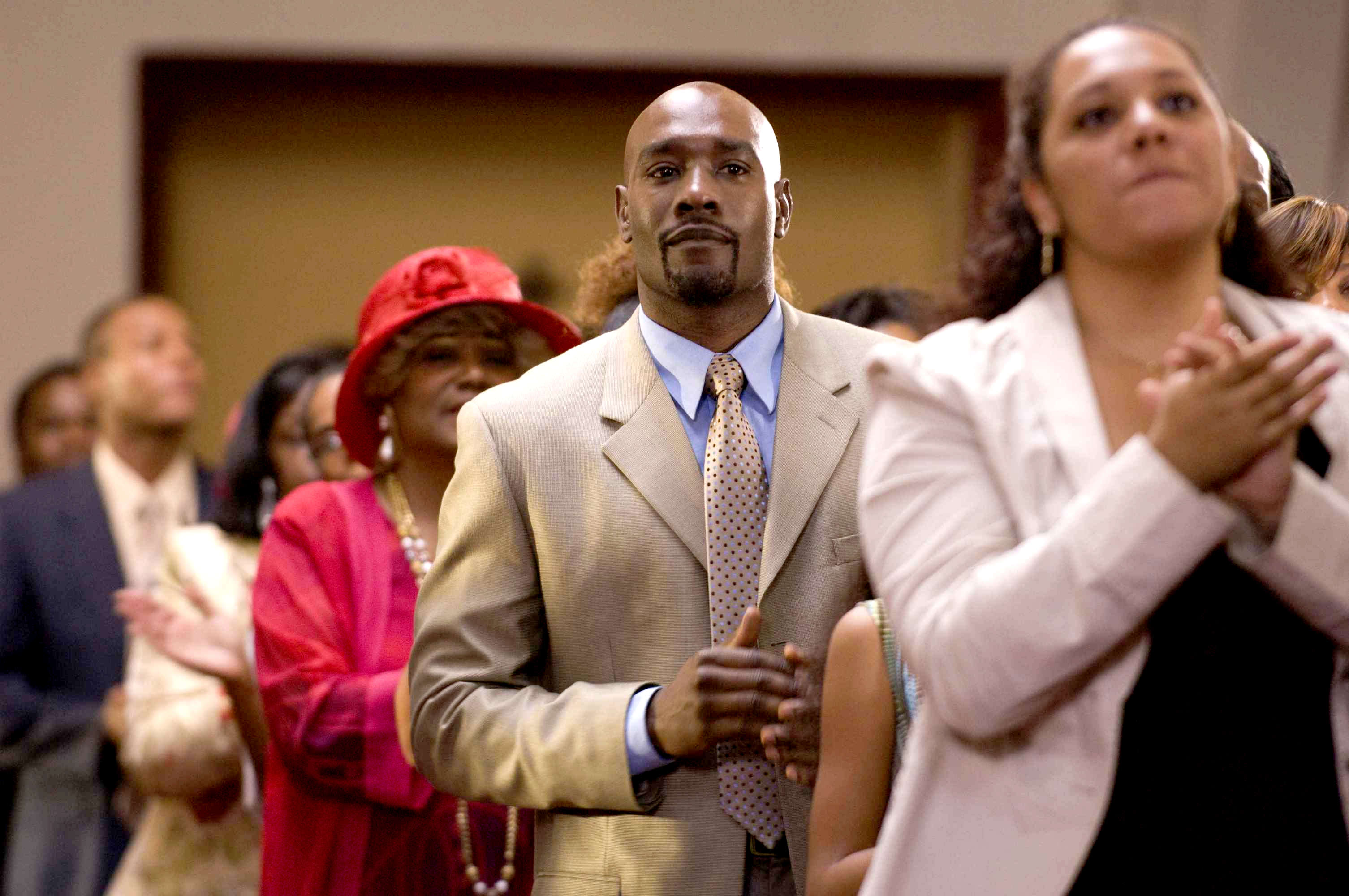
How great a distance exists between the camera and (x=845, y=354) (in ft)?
6.84

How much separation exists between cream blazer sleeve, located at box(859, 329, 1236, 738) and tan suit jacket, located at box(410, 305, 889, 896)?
0.51m

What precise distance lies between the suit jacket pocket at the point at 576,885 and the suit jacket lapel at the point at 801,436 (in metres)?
0.34

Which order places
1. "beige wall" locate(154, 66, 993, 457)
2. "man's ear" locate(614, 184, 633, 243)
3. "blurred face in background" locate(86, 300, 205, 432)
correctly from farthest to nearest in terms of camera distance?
1. "beige wall" locate(154, 66, 993, 457)
2. "blurred face in background" locate(86, 300, 205, 432)
3. "man's ear" locate(614, 184, 633, 243)

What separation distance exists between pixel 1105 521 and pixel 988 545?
11 cm

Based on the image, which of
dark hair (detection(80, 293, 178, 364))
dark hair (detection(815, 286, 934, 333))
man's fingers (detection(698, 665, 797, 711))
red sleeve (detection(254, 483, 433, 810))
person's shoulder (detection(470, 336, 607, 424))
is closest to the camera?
man's fingers (detection(698, 665, 797, 711))

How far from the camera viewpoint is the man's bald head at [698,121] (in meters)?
2.06

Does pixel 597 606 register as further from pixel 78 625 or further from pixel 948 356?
pixel 78 625

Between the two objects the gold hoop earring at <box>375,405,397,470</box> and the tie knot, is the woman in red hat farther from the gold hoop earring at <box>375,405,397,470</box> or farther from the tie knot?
the tie knot

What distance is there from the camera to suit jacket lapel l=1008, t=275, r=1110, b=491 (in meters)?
1.35

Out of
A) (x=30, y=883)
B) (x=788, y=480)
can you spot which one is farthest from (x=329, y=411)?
(x=788, y=480)

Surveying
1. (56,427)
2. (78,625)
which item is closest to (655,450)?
(78,625)

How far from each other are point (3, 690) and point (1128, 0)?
3488 millimetres

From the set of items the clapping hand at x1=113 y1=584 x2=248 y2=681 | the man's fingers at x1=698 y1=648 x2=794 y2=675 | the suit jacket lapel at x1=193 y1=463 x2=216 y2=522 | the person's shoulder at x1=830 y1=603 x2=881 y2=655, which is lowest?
the clapping hand at x1=113 y1=584 x2=248 y2=681

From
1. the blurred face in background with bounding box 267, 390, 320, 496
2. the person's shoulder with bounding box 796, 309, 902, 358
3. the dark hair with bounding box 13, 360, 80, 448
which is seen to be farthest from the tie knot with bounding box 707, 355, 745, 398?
the dark hair with bounding box 13, 360, 80, 448
